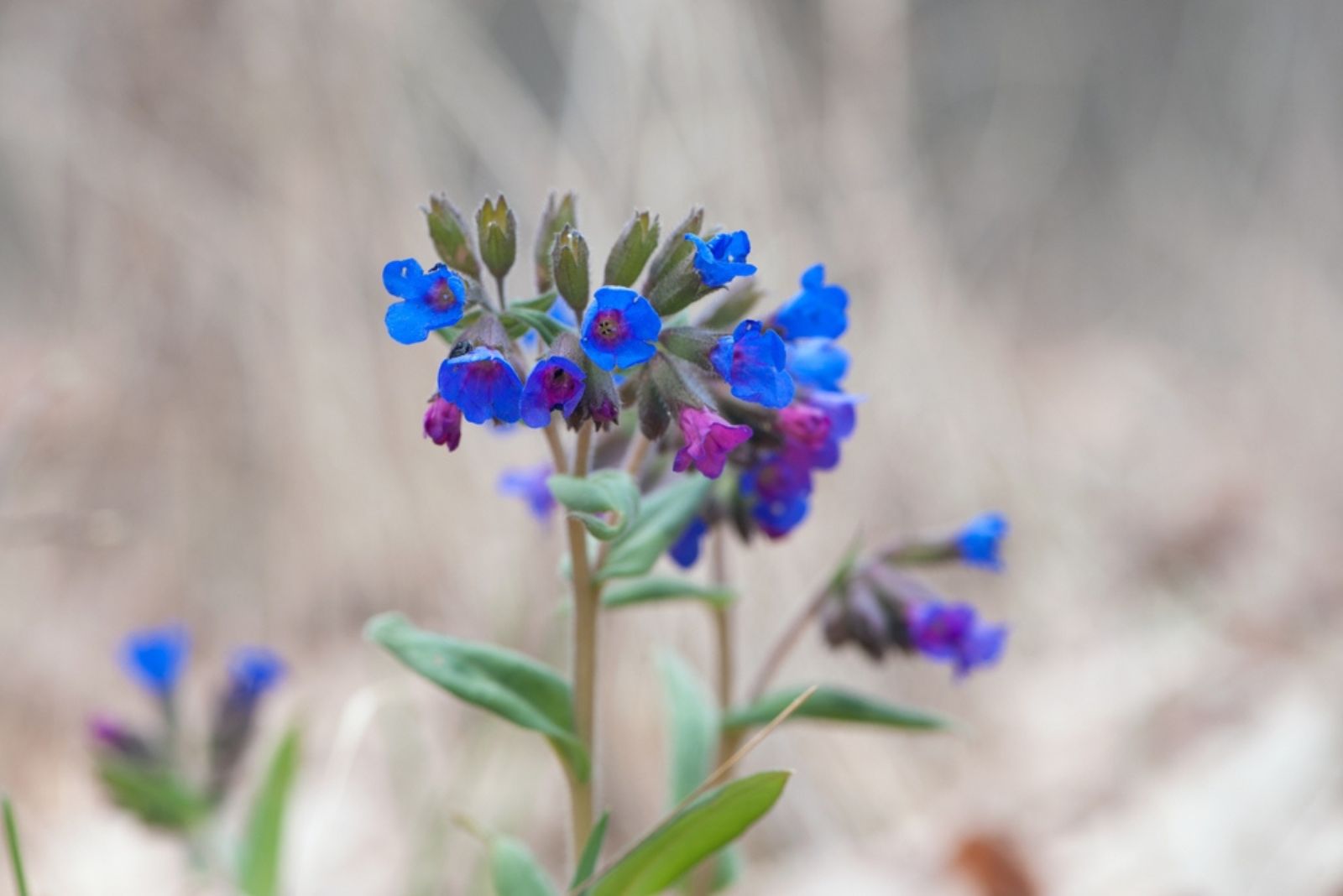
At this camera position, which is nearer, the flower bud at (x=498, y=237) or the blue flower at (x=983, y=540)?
the flower bud at (x=498, y=237)

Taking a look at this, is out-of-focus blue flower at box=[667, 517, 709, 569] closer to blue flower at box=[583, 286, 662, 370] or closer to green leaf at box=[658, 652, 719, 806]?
green leaf at box=[658, 652, 719, 806]

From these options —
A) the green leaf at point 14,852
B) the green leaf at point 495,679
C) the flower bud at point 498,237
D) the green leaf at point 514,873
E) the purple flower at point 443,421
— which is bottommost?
the green leaf at point 514,873

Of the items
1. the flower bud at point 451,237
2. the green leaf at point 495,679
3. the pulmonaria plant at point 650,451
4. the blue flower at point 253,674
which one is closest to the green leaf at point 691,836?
the pulmonaria plant at point 650,451

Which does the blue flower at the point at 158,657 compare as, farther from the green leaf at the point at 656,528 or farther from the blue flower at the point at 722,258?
the blue flower at the point at 722,258

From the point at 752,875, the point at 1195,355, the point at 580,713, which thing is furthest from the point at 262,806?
the point at 1195,355

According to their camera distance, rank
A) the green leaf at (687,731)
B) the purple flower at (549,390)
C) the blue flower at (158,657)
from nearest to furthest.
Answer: the purple flower at (549,390) → the green leaf at (687,731) → the blue flower at (158,657)

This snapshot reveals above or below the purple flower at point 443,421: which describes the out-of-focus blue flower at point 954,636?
below
